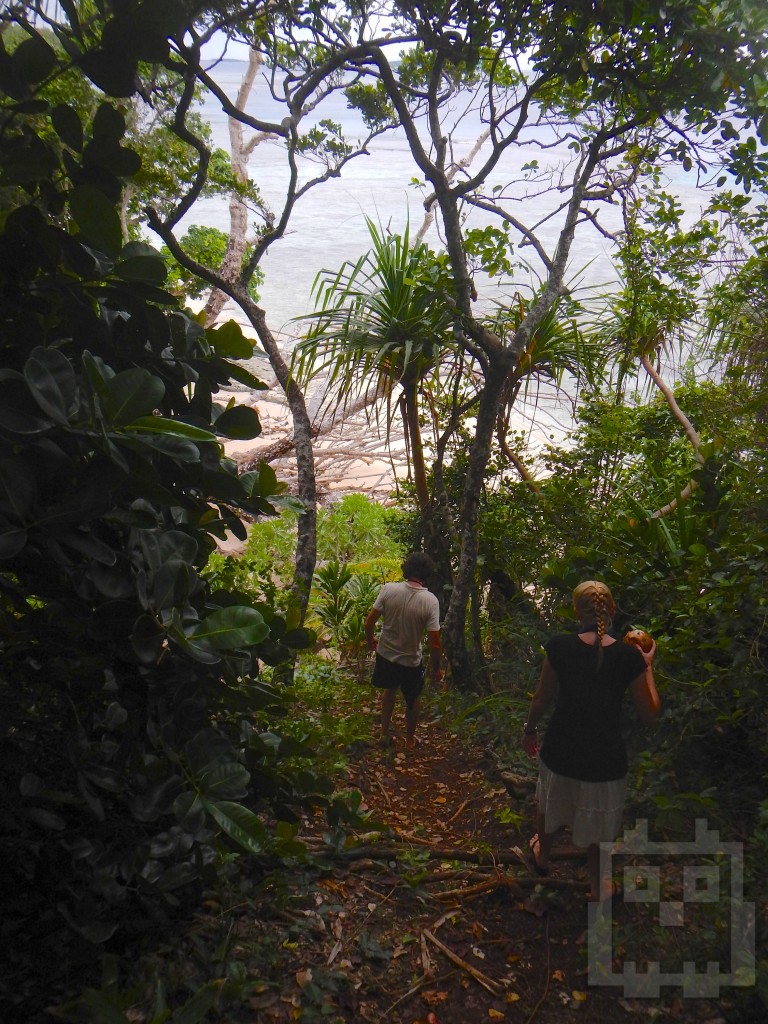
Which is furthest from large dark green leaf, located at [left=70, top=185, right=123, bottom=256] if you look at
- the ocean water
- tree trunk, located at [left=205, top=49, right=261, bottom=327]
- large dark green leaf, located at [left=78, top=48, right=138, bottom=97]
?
the ocean water

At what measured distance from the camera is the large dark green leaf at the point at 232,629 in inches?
67.6

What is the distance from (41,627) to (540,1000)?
1941mm

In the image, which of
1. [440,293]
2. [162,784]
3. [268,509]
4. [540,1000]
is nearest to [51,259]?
[268,509]

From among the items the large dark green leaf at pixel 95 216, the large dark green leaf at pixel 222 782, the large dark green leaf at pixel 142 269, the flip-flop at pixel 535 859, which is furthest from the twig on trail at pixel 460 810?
the large dark green leaf at pixel 95 216

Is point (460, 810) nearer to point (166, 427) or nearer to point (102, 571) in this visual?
point (102, 571)

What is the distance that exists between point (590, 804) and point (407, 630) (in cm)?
194

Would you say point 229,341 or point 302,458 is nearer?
point 229,341

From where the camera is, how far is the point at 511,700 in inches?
187

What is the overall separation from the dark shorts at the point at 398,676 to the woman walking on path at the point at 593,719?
1856mm

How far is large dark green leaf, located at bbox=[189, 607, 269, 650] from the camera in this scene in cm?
172

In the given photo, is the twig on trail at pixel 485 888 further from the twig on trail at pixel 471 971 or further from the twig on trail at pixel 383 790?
the twig on trail at pixel 383 790

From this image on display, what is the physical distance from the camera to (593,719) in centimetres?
293

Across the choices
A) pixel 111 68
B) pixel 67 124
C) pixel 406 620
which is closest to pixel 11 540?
pixel 67 124

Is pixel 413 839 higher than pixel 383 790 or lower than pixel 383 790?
higher
